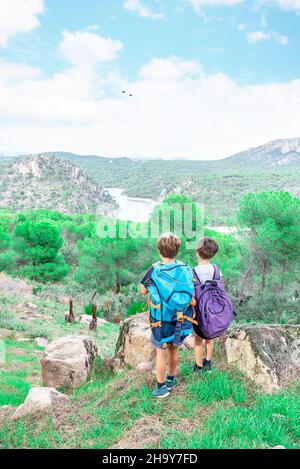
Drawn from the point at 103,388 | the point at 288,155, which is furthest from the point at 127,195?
the point at 103,388

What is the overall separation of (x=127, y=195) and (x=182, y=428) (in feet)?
200

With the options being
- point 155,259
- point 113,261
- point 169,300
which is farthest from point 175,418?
point 113,261

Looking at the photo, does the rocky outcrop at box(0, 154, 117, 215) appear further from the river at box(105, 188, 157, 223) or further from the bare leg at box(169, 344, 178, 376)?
the bare leg at box(169, 344, 178, 376)

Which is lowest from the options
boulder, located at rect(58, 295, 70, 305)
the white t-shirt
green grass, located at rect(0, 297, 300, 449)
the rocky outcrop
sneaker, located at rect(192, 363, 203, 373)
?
boulder, located at rect(58, 295, 70, 305)

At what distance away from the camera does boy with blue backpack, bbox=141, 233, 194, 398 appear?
2998 mm

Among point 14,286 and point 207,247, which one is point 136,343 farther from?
point 14,286

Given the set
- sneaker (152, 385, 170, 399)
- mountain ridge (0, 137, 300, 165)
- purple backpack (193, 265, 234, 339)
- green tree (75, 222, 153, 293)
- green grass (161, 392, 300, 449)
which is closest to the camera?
green grass (161, 392, 300, 449)

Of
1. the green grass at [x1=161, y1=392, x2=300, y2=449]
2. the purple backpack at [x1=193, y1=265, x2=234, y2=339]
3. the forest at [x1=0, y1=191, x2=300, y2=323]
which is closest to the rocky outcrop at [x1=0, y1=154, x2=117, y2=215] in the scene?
the forest at [x1=0, y1=191, x2=300, y2=323]

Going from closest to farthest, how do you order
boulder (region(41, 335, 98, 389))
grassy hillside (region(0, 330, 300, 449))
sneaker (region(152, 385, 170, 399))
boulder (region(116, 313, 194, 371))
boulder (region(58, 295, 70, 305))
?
grassy hillside (region(0, 330, 300, 449)) → sneaker (region(152, 385, 170, 399)) → boulder (region(116, 313, 194, 371)) → boulder (region(41, 335, 98, 389)) → boulder (region(58, 295, 70, 305))

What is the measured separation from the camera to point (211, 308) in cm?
327

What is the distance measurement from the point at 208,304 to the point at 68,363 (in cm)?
232

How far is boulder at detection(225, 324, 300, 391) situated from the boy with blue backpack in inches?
27.6

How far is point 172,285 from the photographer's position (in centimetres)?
300

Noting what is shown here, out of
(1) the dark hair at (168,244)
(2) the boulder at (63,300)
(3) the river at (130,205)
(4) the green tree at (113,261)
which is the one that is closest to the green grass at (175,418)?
(1) the dark hair at (168,244)
